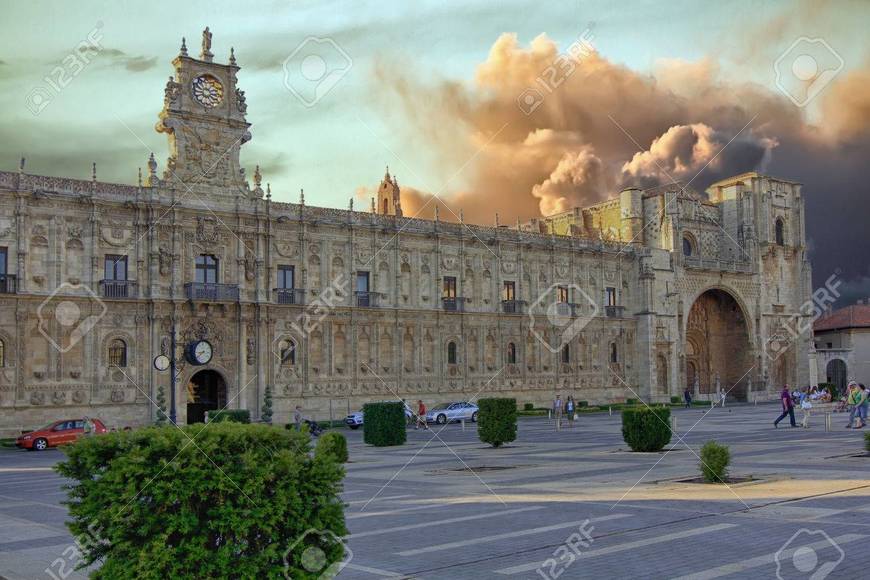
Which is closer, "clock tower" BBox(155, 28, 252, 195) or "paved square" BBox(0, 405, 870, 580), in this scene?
"paved square" BBox(0, 405, 870, 580)

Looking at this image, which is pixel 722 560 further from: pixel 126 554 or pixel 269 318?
pixel 269 318

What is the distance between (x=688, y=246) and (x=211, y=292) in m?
44.7

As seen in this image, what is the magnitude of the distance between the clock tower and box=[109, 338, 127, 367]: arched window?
847cm

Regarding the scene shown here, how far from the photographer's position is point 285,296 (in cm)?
4838

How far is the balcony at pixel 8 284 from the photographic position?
1574 inches

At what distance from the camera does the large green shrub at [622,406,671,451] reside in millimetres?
24391

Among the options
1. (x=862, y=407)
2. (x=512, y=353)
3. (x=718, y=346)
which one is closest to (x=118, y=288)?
(x=512, y=353)

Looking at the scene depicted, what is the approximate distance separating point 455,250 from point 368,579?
156 ft

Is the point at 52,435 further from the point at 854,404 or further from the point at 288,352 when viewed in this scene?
the point at 854,404

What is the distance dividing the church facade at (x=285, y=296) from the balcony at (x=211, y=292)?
101mm

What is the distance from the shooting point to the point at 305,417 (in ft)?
157

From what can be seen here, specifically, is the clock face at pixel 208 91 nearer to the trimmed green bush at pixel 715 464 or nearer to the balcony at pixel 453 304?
the balcony at pixel 453 304

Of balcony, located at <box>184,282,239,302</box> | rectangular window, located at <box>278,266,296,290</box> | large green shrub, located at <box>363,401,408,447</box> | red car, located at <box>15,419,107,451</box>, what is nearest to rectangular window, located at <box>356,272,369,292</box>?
rectangular window, located at <box>278,266,296,290</box>

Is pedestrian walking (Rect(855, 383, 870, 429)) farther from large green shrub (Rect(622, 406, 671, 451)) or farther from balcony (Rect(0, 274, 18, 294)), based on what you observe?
balcony (Rect(0, 274, 18, 294))
